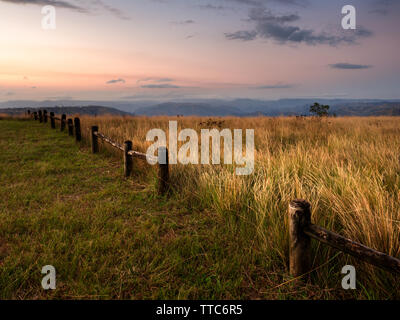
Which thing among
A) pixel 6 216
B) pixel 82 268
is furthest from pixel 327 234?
pixel 6 216

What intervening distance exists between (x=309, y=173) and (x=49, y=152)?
8445 mm

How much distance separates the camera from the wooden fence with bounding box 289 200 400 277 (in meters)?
1.61

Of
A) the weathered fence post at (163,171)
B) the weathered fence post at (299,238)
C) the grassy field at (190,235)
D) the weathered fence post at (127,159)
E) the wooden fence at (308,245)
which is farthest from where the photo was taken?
the weathered fence post at (127,159)

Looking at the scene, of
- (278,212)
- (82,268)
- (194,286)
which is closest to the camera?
(194,286)

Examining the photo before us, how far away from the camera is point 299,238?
2125 millimetres

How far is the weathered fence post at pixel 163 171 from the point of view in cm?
439

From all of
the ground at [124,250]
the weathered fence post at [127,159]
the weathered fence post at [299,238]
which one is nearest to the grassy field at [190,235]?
the ground at [124,250]

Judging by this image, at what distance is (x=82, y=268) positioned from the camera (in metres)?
2.46

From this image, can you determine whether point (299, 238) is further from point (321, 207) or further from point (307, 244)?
point (321, 207)

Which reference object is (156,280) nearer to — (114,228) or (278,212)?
(114,228)

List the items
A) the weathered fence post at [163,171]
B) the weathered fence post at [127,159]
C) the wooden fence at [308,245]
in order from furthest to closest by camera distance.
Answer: the weathered fence post at [127,159] → the weathered fence post at [163,171] → the wooden fence at [308,245]

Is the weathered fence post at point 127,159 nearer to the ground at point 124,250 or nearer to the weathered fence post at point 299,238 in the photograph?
the ground at point 124,250

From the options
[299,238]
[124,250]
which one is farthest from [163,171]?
[299,238]

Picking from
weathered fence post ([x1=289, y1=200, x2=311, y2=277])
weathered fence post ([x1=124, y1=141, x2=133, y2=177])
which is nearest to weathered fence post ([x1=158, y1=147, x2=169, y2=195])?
weathered fence post ([x1=124, y1=141, x2=133, y2=177])
